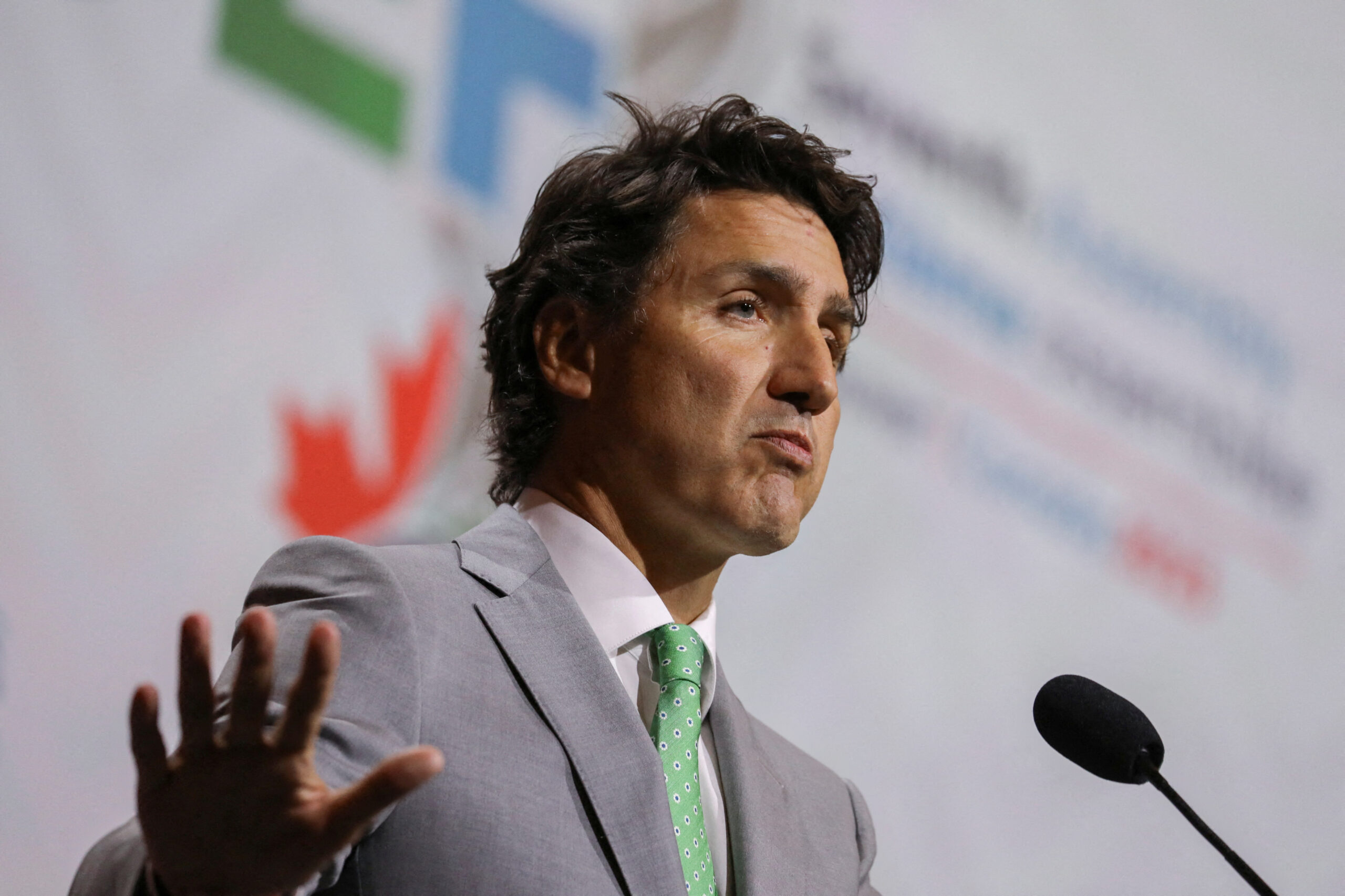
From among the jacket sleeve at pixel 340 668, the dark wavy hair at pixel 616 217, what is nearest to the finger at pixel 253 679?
the jacket sleeve at pixel 340 668

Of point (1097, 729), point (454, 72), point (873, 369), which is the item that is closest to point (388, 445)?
point (454, 72)

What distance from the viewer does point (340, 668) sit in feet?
4.39

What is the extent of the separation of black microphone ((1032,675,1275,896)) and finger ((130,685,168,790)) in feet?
3.28

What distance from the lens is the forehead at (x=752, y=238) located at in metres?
1.88

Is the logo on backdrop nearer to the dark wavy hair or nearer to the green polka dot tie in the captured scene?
the dark wavy hair

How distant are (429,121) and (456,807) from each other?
4.74ft

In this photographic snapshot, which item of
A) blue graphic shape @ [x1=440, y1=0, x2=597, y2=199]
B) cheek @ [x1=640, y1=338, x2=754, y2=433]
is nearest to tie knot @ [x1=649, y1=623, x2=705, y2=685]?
cheek @ [x1=640, y1=338, x2=754, y2=433]

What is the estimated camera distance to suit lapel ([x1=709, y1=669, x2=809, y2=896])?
5.24ft

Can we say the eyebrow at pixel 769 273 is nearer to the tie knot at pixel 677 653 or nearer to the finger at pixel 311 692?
the tie knot at pixel 677 653

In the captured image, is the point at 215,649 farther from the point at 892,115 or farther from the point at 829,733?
the point at 892,115

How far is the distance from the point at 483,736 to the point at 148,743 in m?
0.45

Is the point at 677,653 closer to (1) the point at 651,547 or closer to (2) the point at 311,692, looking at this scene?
(1) the point at 651,547

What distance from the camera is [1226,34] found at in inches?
141

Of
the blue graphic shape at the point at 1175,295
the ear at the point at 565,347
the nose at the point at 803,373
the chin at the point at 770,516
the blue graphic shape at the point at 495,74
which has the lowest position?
the chin at the point at 770,516
